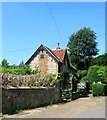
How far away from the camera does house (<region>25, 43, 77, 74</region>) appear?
4369 centimetres

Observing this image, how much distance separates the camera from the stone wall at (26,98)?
18.0 metres

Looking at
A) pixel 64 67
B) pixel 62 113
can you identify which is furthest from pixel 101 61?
pixel 62 113

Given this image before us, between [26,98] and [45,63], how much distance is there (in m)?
23.9

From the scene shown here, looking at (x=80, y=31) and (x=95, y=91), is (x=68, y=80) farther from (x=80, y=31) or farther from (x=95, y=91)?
(x=80, y=31)

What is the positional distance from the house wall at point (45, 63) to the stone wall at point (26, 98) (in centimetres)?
1602

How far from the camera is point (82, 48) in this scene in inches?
3120

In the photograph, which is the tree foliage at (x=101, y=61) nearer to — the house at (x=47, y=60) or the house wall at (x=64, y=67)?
the house wall at (x=64, y=67)

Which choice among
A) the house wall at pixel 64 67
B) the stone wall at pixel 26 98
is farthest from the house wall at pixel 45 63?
the stone wall at pixel 26 98

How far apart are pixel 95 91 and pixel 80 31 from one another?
4425cm

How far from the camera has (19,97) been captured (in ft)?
64.8

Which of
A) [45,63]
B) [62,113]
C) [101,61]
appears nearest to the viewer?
[62,113]

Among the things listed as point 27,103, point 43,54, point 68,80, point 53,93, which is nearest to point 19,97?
point 27,103

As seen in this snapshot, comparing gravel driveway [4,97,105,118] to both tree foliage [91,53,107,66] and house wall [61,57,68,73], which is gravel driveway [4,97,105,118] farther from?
tree foliage [91,53,107,66]

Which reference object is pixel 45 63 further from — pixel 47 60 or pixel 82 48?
pixel 82 48
